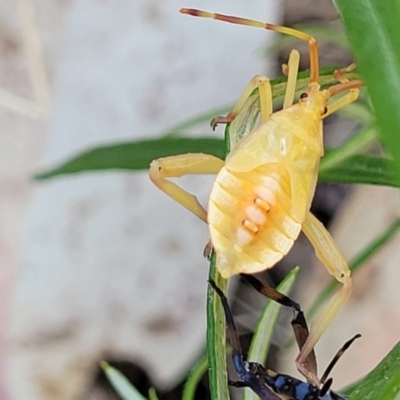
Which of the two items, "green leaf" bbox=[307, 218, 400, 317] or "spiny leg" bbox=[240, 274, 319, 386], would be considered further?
"green leaf" bbox=[307, 218, 400, 317]

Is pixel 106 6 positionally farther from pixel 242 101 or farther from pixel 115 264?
pixel 242 101

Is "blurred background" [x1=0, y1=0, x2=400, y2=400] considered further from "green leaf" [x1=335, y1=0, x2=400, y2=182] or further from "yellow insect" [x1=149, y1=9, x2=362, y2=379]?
"green leaf" [x1=335, y1=0, x2=400, y2=182]

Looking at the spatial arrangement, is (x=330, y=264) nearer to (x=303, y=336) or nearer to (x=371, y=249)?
(x=303, y=336)

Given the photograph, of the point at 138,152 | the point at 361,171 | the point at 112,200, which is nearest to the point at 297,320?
the point at 361,171

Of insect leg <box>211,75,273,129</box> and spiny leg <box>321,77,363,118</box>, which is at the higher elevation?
spiny leg <box>321,77,363,118</box>

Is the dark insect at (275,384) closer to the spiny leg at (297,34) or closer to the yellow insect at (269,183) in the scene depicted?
the yellow insect at (269,183)

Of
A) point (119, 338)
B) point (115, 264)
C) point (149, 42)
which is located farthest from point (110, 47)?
point (119, 338)

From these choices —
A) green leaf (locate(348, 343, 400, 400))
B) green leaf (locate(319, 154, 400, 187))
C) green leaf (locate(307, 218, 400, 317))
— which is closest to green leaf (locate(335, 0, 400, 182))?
green leaf (locate(348, 343, 400, 400))
